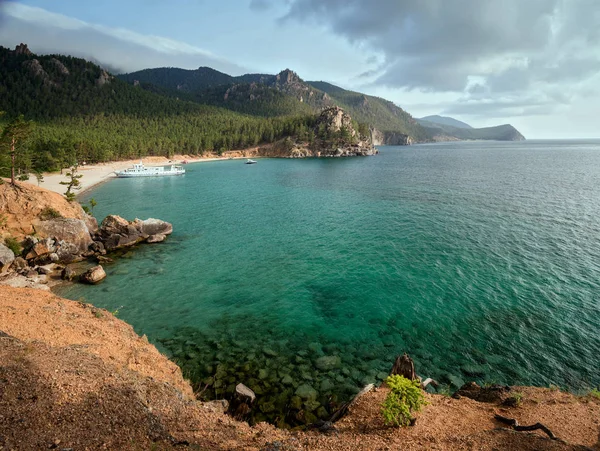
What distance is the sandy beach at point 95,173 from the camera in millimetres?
89725

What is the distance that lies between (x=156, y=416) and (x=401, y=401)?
9.72m

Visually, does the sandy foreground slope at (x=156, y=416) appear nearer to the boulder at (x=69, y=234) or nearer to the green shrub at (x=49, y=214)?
the boulder at (x=69, y=234)

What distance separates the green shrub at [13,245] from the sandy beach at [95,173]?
175ft

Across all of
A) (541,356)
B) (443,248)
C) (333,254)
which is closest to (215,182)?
(333,254)

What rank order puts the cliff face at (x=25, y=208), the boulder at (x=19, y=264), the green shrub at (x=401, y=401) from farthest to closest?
the cliff face at (x=25, y=208)
the boulder at (x=19, y=264)
the green shrub at (x=401, y=401)

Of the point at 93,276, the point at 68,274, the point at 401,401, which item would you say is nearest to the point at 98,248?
the point at 68,274

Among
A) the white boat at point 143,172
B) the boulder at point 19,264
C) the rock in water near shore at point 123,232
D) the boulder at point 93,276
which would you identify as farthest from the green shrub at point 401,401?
the white boat at point 143,172

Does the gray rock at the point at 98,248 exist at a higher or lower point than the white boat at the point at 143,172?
lower

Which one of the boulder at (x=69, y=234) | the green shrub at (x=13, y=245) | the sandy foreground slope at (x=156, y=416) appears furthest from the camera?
the boulder at (x=69, y=234)

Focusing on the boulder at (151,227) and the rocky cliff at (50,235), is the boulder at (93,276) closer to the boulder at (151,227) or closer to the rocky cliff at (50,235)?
the rocky cliff at (50,235)

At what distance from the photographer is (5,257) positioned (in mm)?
32656

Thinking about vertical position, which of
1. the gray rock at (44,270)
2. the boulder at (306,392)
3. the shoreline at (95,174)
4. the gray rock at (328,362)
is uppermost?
the shoreline at (95,174)

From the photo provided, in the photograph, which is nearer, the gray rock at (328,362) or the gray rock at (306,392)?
the gray rock at (306,392)

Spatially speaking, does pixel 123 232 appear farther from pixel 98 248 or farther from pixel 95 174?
pixel 95 174
